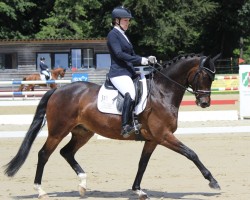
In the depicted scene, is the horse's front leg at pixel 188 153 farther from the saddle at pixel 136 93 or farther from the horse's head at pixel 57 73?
the horse's head at pixel 57 73

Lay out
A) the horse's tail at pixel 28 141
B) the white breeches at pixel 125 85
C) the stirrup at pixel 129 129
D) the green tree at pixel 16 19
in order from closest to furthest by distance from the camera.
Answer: the stirrup at pixel 129 129, the white breeches at pixel 125 85, the horse's tail at pixel 28 141, the green tree at pixel 16 19

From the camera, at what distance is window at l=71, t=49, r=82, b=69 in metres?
30.7

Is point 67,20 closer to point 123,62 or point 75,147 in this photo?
point 75,147

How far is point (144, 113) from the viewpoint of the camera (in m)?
6.88

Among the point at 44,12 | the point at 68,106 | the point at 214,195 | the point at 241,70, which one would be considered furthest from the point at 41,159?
the point at 44,12

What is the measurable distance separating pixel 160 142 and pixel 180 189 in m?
0.84

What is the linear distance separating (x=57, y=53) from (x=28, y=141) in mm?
23874

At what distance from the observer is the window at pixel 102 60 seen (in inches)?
1208

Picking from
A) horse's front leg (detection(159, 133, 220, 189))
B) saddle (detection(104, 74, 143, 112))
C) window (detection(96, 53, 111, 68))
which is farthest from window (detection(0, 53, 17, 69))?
horse's front leg (detection(159, 133, 220, 189))

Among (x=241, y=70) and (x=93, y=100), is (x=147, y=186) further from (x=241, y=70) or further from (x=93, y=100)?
(x=241, y=70)

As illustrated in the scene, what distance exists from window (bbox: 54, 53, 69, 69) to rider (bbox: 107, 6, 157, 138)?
24.1 m

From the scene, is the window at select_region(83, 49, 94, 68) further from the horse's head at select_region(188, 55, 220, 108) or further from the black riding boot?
the black riding boot

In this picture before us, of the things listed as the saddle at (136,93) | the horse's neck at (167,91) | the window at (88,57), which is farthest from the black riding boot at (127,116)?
the window at (88,57)

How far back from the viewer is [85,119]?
7160 mm
